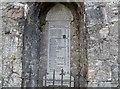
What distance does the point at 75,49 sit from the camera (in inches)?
186

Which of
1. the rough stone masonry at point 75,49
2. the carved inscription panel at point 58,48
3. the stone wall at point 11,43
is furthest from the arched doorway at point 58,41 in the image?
the stone wall at point 11,43

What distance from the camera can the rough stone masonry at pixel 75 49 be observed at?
3936 millimetres

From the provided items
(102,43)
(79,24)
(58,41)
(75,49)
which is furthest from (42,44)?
(102,43)

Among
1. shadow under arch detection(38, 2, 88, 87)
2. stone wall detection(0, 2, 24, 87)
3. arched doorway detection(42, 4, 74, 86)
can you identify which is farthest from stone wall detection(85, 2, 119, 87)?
stone wall detection(0, 2, 24, 87)

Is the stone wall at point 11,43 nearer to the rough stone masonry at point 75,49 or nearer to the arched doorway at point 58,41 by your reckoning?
the rough stone masonry at point 75,49

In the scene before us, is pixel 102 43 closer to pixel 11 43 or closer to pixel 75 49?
pixel 75 49

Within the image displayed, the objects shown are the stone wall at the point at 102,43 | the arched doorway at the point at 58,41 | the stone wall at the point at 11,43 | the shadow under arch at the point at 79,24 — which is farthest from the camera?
the arched doorway at the point at 58,41

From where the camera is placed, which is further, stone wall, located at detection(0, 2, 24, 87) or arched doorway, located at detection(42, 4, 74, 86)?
arched doorway, located at detection(42, 4, 74, 86)

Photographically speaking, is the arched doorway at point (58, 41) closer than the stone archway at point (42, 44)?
No

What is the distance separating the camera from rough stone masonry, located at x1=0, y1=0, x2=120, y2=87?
12.9 ft

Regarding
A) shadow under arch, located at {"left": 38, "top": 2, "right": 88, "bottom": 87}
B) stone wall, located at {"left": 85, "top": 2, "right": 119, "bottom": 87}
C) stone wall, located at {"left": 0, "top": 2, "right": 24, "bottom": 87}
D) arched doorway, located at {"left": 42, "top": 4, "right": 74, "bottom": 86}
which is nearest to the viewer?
stone wall, located at {"left": 85, "top": 2, "right": 119, "bottom": 87}

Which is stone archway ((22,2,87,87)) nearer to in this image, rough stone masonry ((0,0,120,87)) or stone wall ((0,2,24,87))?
rough stone masonry ((0,0,120,87))

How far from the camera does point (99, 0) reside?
4.23m

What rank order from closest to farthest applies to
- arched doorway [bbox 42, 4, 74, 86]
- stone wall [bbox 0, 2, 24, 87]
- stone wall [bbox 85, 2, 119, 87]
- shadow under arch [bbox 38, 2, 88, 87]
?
stone wall [bbox 85, 2, 119, 87] < stone wall [bbox 0, 2, 24, 87] < shadow under arch [bbox 38, 2, 88, 87] < arched doorway [bbox 42, 4, 74, 86]
